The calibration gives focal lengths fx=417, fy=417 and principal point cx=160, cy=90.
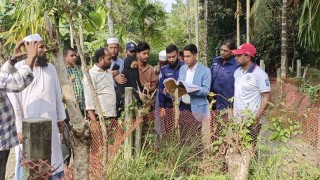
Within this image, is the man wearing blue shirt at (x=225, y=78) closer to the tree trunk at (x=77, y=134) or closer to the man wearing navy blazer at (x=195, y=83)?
the man wearing navy blazer at (x=195, y=83)

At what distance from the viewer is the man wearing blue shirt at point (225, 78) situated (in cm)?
470

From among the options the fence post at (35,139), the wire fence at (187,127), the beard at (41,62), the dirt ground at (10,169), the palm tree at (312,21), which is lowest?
the dirt ground at (10,169)

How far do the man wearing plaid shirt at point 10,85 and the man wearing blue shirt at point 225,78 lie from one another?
2323 millimetres

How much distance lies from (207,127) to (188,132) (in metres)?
0.21

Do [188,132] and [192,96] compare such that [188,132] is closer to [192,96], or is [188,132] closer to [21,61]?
[192,96]

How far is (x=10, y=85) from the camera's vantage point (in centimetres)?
282

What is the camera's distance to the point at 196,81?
4.66 meters

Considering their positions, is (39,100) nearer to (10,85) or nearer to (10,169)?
(10,85)

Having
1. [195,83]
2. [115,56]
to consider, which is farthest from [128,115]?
[115,56]

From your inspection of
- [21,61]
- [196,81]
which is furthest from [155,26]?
[21,61]

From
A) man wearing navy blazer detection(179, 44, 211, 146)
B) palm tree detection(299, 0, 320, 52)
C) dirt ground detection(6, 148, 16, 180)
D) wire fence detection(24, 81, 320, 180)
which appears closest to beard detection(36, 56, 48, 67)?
wire fence detection(24, 81, 320, 180)

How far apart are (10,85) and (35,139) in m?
0.68

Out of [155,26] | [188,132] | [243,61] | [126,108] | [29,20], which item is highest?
[155,26]

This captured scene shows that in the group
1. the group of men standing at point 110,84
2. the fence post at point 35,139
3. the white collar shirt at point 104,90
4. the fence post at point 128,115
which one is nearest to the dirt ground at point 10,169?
the group of men standing at point 110,84
